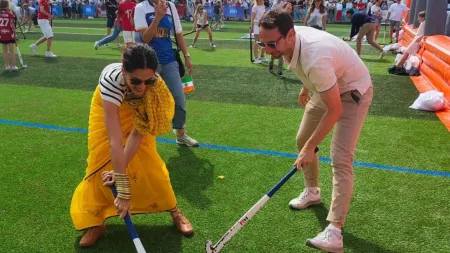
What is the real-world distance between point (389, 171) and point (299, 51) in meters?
2.40

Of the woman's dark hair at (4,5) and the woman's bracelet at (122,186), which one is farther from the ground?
the woman's dark hair at (4,5)

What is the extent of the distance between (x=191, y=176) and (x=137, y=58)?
2.08 metres

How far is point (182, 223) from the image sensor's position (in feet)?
10.7

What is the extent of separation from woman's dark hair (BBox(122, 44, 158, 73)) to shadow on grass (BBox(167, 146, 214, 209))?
165 cm

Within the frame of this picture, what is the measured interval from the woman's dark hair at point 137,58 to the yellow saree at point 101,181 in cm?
51

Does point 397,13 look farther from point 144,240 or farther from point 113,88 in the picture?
point 113,88

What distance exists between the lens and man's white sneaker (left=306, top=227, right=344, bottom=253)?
2.90 m

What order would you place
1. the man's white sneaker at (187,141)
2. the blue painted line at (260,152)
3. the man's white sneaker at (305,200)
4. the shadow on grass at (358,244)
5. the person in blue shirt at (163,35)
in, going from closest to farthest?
the shadow on grass at (358,244), the man's white sneaker at (305,200), the blue painted line at (260,152), the person in blue shirt at (163,35), the man's white sneaker at (187,141)

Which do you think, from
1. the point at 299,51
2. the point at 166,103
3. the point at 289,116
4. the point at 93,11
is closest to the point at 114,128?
the point at 166,103

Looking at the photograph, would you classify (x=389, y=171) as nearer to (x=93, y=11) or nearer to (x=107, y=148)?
(x=107, y=148)

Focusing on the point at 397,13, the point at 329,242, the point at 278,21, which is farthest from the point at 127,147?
the point at 397,13

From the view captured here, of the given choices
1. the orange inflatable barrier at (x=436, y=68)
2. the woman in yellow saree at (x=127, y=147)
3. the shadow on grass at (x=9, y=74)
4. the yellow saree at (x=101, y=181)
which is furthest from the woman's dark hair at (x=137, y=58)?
the shadow on grass at (x=9, y=74)

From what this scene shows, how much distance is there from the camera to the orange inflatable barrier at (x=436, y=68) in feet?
22.5

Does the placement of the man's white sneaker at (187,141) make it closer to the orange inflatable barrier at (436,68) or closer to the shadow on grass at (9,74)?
the orange inflatable barrier at (436,68)
